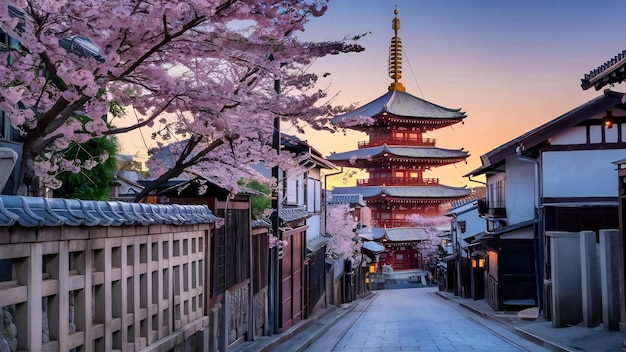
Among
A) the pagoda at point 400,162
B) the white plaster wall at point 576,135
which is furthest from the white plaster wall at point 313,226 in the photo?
the pagoda at point 400,162

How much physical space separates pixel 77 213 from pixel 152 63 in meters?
2.72

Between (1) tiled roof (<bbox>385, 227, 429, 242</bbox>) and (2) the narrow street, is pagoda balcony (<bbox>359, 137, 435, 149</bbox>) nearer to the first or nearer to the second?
(1) tiled roof (<bbox>385, 227, 429, 242</bbox>)

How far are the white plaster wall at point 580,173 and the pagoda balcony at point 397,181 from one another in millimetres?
43130

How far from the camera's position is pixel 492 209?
3394 centimetres

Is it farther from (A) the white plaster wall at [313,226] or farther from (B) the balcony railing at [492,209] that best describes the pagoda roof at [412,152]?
(A) the white plaster wall at [313,226]

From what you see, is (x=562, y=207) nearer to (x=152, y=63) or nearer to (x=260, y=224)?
(x=260, y=224)

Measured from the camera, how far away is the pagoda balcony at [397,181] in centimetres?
6856

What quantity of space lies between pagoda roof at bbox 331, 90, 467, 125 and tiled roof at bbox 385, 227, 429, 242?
1189 centimetres

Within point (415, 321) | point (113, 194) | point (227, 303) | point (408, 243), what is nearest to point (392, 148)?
point (408, 243)

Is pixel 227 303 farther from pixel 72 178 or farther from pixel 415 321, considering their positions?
pixel 415 321

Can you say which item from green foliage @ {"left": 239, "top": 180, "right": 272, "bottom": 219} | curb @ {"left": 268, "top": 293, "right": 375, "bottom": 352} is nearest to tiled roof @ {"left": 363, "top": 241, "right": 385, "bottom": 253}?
curb @ {"left": 268, "top": 293, "right": 375, "bottom": 352}

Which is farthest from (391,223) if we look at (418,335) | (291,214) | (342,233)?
(418,335)

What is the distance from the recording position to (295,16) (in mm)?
7988

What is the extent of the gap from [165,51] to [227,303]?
20.4ft
